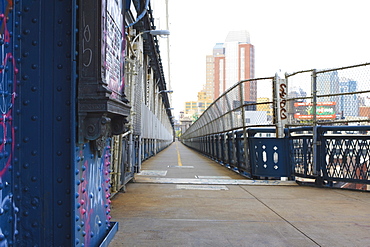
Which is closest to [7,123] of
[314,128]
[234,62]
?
[314,128]

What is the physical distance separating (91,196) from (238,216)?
2.48m

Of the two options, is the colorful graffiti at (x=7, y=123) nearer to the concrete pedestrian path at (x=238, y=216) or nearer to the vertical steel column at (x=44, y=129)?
the vertical steel column at (x=44, y=129)

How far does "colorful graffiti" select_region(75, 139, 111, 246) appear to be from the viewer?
8.69 feet

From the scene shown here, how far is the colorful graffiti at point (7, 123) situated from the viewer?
7.81ft

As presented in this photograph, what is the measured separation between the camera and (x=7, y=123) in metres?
2.46

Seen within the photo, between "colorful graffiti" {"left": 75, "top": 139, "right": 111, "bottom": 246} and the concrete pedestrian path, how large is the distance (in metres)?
0.40

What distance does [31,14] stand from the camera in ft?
8.58

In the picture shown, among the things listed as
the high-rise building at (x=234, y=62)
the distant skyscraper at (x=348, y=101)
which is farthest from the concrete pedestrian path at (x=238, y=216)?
the high-rise building at (x=234, y=62)

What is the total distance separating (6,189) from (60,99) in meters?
0.77

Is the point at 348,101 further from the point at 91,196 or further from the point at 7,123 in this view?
the point at 7,123

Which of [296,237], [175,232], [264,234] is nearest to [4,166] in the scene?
[175,232]

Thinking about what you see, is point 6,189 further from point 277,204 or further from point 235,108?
point 235,108

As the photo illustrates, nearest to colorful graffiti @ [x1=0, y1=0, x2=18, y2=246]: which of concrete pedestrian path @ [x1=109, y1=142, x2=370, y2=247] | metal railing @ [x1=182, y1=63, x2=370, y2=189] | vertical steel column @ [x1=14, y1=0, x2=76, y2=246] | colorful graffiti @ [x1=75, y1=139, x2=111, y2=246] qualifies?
vertical steel column @ [x1=14, y1=0, x2=76, y2=246]

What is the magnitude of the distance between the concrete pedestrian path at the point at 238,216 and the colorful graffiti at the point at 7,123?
1240mm
